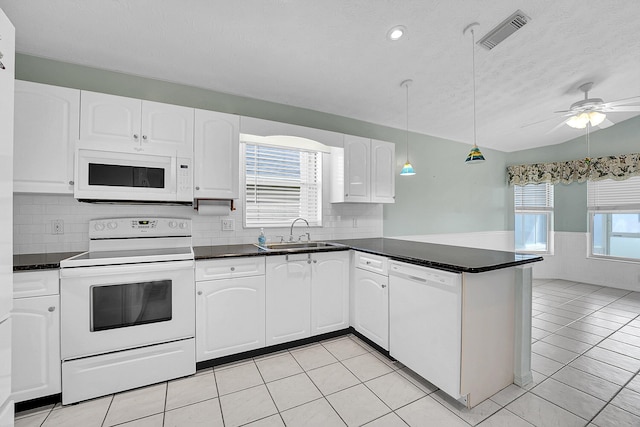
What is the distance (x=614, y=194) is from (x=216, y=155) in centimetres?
626

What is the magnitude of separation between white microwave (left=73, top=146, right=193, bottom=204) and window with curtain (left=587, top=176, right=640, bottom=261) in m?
6.45

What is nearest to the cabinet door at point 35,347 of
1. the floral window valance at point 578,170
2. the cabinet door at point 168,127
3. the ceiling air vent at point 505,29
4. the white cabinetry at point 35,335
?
the white cabinetry at point 35,335

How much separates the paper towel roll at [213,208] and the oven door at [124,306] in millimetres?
703

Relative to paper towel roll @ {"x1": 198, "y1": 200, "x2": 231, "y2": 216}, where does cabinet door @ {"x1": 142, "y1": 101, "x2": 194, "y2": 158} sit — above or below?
above

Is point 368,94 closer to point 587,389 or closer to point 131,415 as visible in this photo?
point 587,389

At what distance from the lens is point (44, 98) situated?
2.03m

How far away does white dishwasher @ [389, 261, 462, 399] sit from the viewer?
1789 millimetres

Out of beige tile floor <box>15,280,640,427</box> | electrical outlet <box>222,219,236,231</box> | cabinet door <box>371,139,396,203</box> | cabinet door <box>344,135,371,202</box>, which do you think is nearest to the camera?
beige tile floor <box>15,280,640,427</box>

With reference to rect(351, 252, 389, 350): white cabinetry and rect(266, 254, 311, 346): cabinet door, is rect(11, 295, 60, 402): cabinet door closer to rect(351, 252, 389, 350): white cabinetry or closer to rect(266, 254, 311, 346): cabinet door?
rect(266, 254, 311, 346): cabinet door

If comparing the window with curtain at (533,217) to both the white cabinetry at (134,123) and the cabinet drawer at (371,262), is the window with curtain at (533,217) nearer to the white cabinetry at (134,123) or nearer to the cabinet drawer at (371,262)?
the cabinet drawer at (371,262)

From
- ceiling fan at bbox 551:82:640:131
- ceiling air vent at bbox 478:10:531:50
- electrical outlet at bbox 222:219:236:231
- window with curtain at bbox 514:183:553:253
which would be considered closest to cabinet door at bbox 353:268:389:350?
electrical outlet at bbox 222:219:236:231

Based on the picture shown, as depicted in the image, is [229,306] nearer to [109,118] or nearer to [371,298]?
[371,298]

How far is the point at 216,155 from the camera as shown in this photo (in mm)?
2555

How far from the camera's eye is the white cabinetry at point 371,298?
2412 mm
